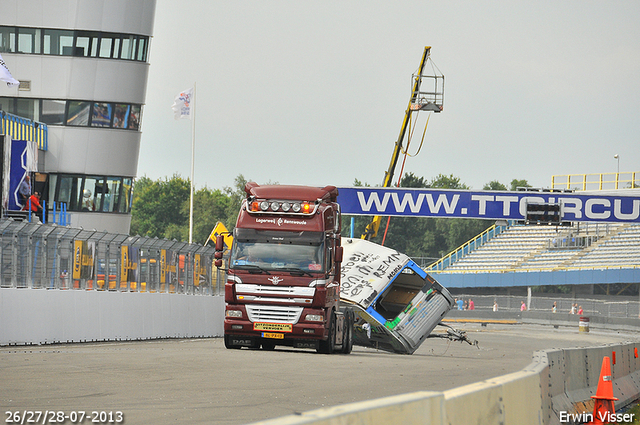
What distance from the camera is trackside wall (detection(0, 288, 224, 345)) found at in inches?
811

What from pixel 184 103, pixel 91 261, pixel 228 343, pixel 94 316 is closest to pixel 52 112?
pixel 184 103

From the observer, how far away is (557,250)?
75000mm

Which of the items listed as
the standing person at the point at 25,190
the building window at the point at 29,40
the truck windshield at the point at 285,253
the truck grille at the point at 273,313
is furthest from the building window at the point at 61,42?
the truck grille at the point at 273,313

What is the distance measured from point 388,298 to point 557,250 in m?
53.3

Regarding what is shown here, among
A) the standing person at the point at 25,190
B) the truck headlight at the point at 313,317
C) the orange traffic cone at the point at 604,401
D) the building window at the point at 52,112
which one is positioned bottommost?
the orange traffic cone at the point at 604,401

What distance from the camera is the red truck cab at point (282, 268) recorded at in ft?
65.6

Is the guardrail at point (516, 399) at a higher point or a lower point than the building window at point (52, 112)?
lower

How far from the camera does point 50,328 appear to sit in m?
21.6

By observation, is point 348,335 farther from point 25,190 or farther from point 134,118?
point 134,118

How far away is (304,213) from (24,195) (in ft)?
74.9

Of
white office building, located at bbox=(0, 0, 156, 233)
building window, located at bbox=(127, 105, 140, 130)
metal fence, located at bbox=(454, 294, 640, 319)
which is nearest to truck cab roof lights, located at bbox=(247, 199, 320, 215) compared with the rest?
white office building, located at bbox=(0, 0, 156, 233)

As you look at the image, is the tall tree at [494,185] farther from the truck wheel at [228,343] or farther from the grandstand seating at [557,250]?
the truck wheel at [228,343]

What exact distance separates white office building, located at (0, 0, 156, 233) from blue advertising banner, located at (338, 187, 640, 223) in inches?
481

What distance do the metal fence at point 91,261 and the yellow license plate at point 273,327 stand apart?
5.18 metres
